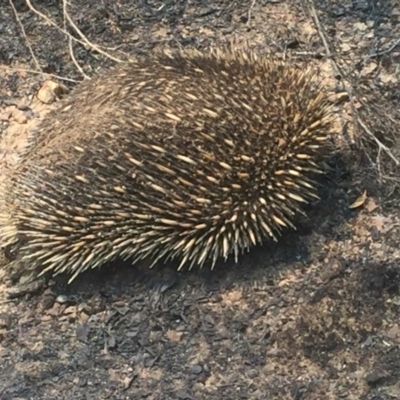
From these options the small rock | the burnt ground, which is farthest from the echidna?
the small rock

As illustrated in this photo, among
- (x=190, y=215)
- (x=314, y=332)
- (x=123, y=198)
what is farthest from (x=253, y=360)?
(x=123, y=198)

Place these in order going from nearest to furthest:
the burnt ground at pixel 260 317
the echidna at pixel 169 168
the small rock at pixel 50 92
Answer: the burnt ground at pixel 260 317 → the echidna at pixel 169 168 → the small rock at pixel 50 92

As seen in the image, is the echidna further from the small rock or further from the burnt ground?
the small rock

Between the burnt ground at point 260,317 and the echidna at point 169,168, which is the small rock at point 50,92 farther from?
the echidna at point 169,168

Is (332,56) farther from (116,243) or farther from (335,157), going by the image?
(116,243)

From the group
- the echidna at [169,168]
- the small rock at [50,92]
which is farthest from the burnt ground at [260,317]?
the small rock at [50,92]

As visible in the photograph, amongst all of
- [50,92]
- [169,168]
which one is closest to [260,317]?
[169,168]

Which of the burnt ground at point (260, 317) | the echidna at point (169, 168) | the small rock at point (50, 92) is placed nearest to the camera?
the burnt ground at point (260, 317)
